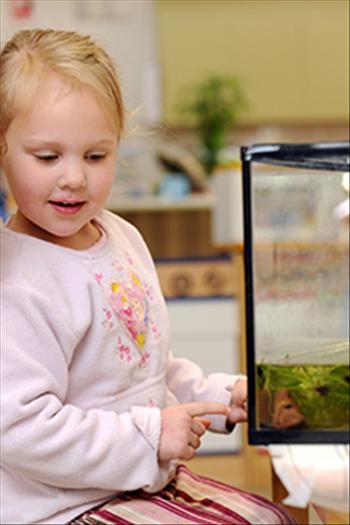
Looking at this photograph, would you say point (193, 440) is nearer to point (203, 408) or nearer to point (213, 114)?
point (203, 408)

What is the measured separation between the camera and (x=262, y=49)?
607 cm

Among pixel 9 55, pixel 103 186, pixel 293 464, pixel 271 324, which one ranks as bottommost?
pixel 293 464

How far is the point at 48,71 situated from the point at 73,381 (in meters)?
0.30

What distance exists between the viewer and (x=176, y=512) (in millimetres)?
1090

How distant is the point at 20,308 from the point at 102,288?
0.11 m

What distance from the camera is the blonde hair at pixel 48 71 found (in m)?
1.05

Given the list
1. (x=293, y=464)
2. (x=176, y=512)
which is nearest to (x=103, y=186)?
(x=176, y=512)

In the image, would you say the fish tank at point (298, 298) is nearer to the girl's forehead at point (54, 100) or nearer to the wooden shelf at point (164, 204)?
the girl's forehead at point (54, 100)

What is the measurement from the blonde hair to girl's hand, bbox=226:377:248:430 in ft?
1.15

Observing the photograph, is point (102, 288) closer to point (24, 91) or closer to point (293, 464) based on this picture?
point (24, 91)

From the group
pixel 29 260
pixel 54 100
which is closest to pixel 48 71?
pixel 54 100

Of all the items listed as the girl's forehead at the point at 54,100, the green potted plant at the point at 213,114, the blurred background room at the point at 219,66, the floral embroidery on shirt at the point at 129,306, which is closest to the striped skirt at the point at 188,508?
the floral embroidery on shirt at the point at 129,306

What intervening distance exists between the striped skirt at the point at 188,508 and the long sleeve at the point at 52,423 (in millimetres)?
30

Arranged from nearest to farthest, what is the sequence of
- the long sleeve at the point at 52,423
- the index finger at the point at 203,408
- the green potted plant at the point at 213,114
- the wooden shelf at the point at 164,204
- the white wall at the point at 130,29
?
1. the long sleeve at the point at 52,423
2. the index finger at the point at 203,408
3. the wooden shelf at the point at 164,204
4. the green potted plant at the point at 213,114
5. the white wall at the point at 130,29
